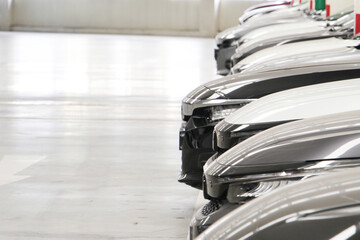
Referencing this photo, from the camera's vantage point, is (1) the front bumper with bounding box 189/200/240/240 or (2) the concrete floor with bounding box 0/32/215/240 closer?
(1) the front bumper with bounding box 189/200/240/240

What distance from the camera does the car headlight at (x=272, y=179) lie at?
122 inches

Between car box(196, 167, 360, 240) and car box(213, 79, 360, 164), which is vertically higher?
car box(196, 167, 360, 240)

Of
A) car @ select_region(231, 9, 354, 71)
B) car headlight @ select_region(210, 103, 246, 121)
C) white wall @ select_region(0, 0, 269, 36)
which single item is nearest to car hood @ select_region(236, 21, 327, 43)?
car @ select_region(231, 9, 354, 71)

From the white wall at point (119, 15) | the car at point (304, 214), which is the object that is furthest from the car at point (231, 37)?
the white wall at point (119, 15)

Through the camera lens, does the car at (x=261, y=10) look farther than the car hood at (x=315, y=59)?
Yes

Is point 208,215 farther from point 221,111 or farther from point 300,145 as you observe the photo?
point 221,111

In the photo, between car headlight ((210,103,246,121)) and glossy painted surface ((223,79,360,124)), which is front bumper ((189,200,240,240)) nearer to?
glossy painted surface ((223,79,360,124))

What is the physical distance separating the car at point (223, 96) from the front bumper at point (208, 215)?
1.25m

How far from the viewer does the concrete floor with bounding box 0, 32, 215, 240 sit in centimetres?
504

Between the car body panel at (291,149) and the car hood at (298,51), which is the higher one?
the car body panel at (291,149)

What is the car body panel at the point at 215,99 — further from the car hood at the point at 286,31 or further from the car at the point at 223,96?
the car hood at the point at 286,31

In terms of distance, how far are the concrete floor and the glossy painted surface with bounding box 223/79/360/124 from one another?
1.08m

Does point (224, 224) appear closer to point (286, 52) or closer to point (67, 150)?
point (286, 52)

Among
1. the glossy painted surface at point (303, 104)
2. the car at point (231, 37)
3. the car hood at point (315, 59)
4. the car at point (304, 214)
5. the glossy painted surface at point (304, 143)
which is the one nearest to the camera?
the car at point (304, 214)
